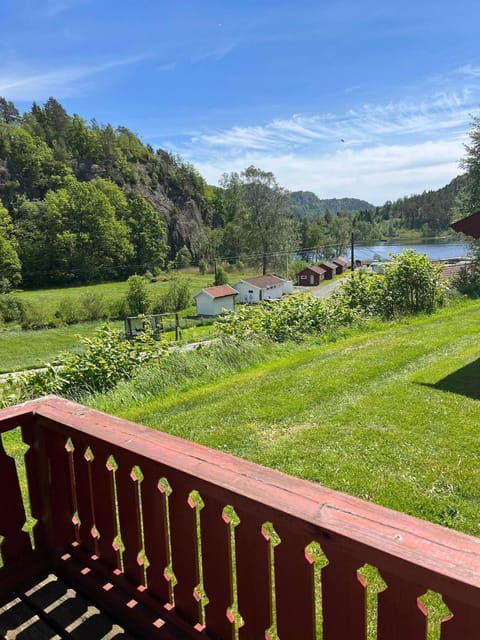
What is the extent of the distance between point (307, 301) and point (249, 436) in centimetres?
590

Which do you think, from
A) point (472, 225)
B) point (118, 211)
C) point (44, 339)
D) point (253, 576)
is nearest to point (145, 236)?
point (118, 211)

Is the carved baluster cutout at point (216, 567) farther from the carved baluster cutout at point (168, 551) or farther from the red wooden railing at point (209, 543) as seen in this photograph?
the carved baluster cutout at point (168, 551)

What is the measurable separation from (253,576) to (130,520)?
59 cm

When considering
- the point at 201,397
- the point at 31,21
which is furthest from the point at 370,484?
the point at 31,21

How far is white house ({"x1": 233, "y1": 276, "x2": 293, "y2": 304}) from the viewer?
1442 inches

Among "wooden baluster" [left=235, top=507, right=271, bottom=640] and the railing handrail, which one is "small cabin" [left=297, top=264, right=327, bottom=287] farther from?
"wooden baluster" [left=235, top=507, right=271, bottom=640]

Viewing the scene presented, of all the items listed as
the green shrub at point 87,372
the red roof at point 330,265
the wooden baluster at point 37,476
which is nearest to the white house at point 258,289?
the red roof at point 330,265

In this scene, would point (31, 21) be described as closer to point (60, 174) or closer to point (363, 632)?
point (363, 632)

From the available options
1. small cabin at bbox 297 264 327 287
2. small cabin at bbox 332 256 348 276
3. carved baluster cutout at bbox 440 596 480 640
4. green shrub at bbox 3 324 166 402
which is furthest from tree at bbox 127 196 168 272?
carved baluster cutout at bbox 440 596 480 640

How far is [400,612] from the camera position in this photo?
2.94ft

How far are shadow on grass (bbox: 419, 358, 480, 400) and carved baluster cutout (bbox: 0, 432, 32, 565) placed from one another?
4266 millimetres

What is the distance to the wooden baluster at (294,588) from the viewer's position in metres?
1.05

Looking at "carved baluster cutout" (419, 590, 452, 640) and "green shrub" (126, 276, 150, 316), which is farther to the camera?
"green shrub" (126, 276, 150, 316)

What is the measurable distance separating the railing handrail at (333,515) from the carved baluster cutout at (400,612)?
84 mm
